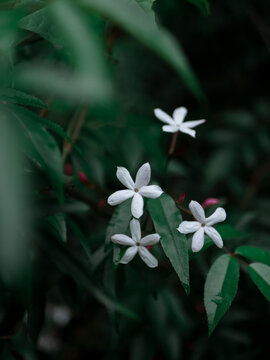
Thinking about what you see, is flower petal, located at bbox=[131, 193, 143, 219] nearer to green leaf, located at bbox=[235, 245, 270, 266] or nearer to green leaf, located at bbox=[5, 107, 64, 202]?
green leaf, located at bbox=[5, 107, 64, 202]

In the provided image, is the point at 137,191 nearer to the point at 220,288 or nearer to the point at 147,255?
the point at 147,255

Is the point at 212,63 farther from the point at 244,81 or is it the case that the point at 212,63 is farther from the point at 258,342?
the point at 258,342

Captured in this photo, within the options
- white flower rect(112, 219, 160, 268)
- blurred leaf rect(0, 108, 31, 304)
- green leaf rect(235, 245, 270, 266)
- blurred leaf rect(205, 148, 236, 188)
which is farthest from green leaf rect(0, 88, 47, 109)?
blurred leaf rect(205, 148, 236, 188)

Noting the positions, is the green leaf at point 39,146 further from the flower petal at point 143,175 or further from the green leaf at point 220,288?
the green leaf at point 220,288

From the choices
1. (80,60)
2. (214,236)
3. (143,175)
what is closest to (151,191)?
(143,175)

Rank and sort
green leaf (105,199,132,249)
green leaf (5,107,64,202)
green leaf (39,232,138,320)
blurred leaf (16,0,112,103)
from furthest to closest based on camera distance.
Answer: green leaf (39,232,138,320) → green leaf (105,199,132,249) → green leaf (5,107,64,202) → blurred leaf (16,0,112,103)

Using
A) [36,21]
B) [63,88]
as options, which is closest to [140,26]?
[63,88]

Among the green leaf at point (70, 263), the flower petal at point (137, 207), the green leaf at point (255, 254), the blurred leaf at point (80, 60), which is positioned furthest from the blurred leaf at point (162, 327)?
the blurred leaf at point (80, 60)

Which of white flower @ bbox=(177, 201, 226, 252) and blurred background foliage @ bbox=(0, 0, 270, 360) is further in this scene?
white flower @ bbox=(177, 201, 226, 252)
